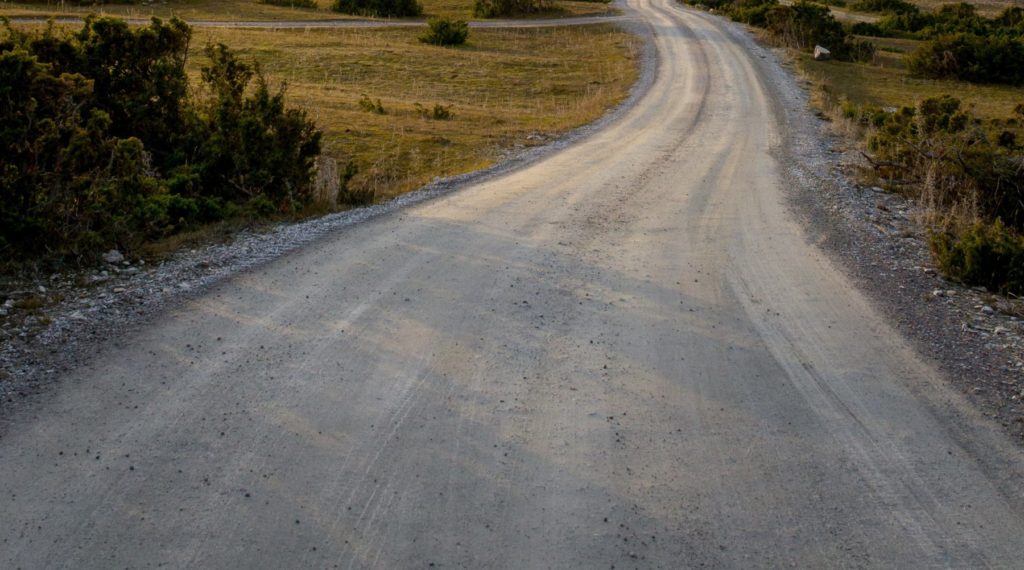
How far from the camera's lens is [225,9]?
47438mm

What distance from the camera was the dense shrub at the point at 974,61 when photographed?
3638 centimetres

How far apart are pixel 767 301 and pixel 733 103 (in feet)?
61.6

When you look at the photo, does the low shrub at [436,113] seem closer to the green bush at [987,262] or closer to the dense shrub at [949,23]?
the green bush at [987,262]

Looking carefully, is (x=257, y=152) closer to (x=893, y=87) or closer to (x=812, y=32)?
(x=893, y=87)

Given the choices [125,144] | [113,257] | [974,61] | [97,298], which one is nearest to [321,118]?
→ [125,144]

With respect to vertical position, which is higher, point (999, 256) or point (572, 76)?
point (572, 76)

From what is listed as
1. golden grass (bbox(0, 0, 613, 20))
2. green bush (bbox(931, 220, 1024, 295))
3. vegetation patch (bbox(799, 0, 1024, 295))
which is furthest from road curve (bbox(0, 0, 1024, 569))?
golden grass (bbox(0, 0, 613, 20))

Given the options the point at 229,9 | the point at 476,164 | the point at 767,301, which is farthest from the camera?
the point at 229,9

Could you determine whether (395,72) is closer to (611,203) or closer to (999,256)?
(611,203)

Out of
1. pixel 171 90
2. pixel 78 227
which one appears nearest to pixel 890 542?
pixel 78 227

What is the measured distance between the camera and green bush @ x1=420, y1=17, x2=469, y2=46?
41156mm

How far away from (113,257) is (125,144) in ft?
5.59

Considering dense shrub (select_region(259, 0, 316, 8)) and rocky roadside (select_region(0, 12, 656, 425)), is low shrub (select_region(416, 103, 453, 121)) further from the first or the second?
dense shrub (select_region(259, 0, 316, 8))

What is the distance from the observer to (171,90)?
12984 millimetres
